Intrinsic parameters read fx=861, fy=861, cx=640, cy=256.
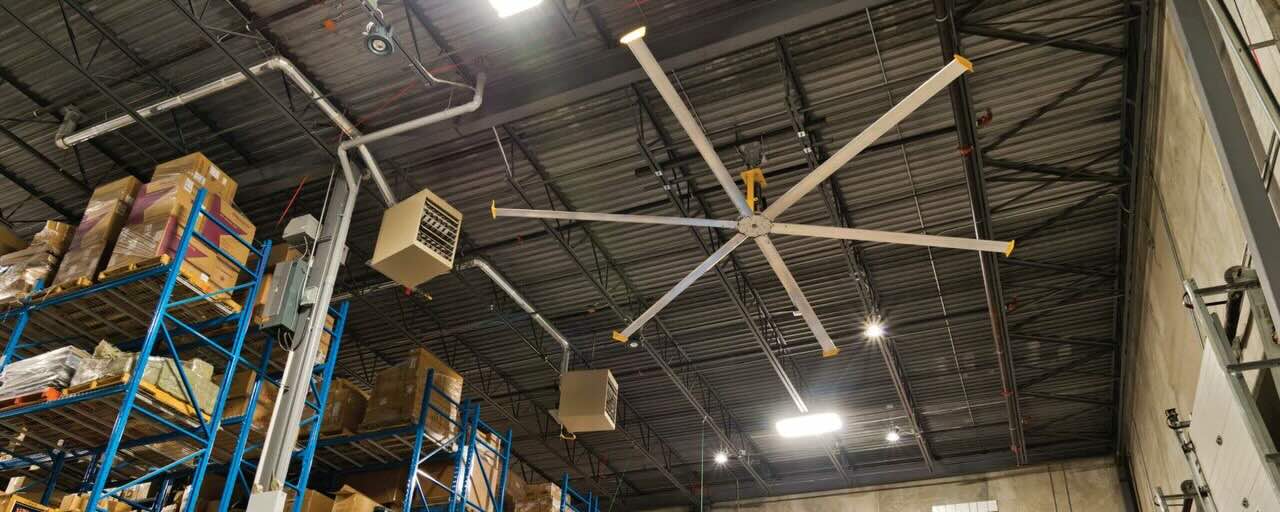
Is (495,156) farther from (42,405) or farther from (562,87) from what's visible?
(42,405)

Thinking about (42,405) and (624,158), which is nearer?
(42,405)

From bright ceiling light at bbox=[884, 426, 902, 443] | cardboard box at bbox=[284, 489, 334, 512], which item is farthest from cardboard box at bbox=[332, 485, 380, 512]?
bright ceiling light at bbox=[884, 426, 902, 443]

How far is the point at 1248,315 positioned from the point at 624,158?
23.3 feet

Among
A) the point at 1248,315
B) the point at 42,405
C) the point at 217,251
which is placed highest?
the point at 217,251

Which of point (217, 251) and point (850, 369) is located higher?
point (850, 369)

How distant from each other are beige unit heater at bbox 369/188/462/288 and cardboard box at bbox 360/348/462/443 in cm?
277

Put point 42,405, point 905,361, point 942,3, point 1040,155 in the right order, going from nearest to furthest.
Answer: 1. point 942,3
2. point 42,405
3. point 1040,155
4. point 905,361

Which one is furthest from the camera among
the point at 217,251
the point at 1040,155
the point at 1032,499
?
the point at 1032,499

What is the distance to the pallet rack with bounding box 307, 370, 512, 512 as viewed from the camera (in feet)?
40.7

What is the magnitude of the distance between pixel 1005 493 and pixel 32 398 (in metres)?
18.1

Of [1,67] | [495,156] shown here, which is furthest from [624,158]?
[1,67]

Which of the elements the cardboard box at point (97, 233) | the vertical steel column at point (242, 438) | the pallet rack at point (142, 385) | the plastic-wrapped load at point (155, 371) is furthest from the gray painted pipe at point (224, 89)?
→ the plastic-wrapped load at point (155, 371)

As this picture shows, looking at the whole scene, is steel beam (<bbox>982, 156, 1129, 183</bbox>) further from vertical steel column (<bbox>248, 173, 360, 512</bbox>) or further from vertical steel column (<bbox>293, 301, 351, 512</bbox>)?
vertical steel column (<bbox>293, 301, 351, 512</bbox>)

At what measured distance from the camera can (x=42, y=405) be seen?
8.91 metres
